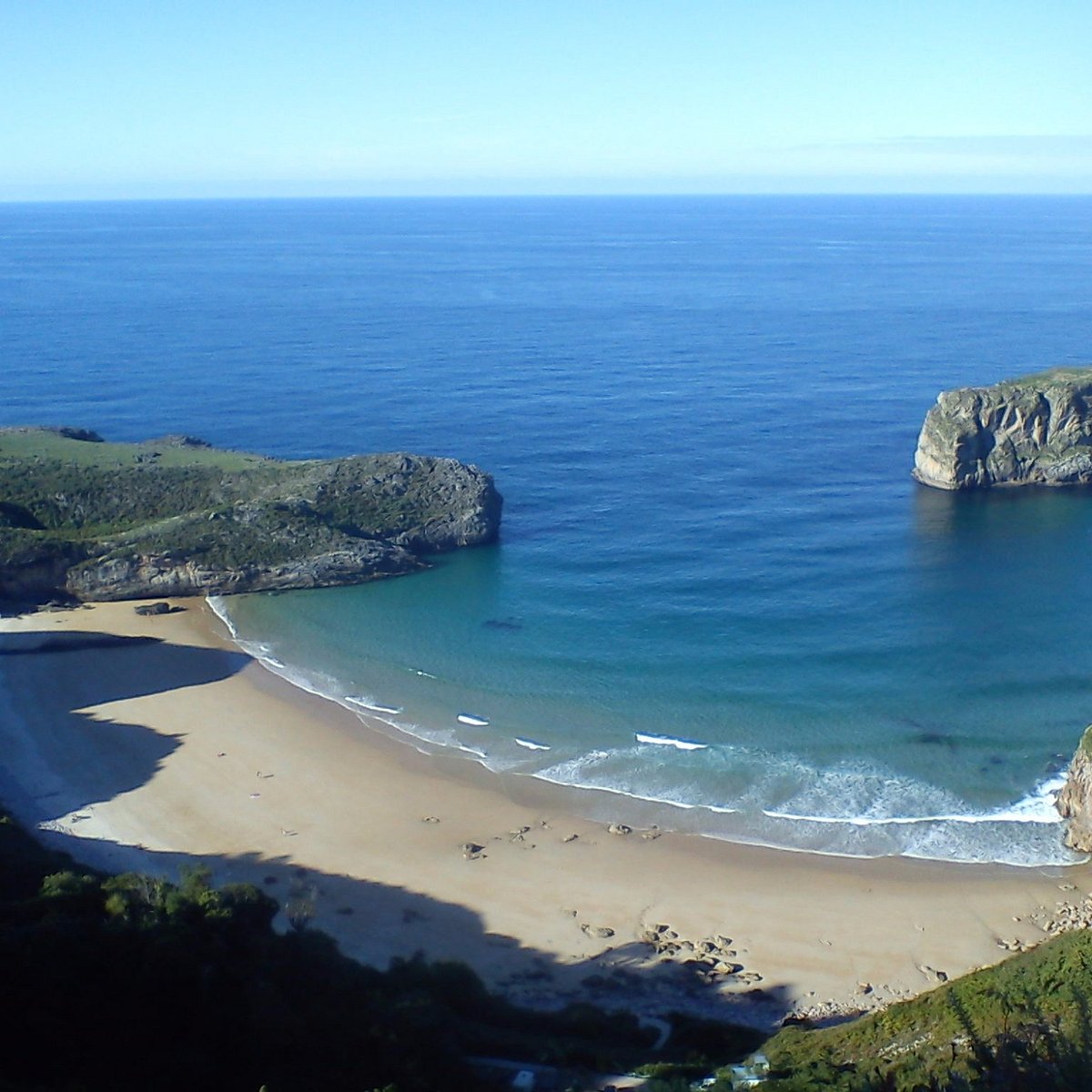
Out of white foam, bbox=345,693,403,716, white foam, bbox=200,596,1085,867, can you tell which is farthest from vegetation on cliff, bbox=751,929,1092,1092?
white foam, bbox=345,693,403,716

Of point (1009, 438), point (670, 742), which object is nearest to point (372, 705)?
point (670, 742)

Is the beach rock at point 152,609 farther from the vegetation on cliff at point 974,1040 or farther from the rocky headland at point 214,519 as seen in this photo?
the vegetation on cliff at point 974,1040

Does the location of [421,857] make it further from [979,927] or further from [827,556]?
[827,556]

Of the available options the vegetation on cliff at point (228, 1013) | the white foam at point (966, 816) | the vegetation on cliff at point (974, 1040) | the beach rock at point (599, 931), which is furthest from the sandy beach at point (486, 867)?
the vegetation on cliff at point (974, 1040)

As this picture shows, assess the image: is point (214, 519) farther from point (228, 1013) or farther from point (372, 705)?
point (228, 1013)

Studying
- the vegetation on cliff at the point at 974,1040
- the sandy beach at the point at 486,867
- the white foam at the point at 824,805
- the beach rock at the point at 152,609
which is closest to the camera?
the vegetation on cliff at the point at 974,1040

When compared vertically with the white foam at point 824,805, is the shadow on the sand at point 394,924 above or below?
below

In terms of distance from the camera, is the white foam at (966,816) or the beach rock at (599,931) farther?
the white foam at (966,816)
